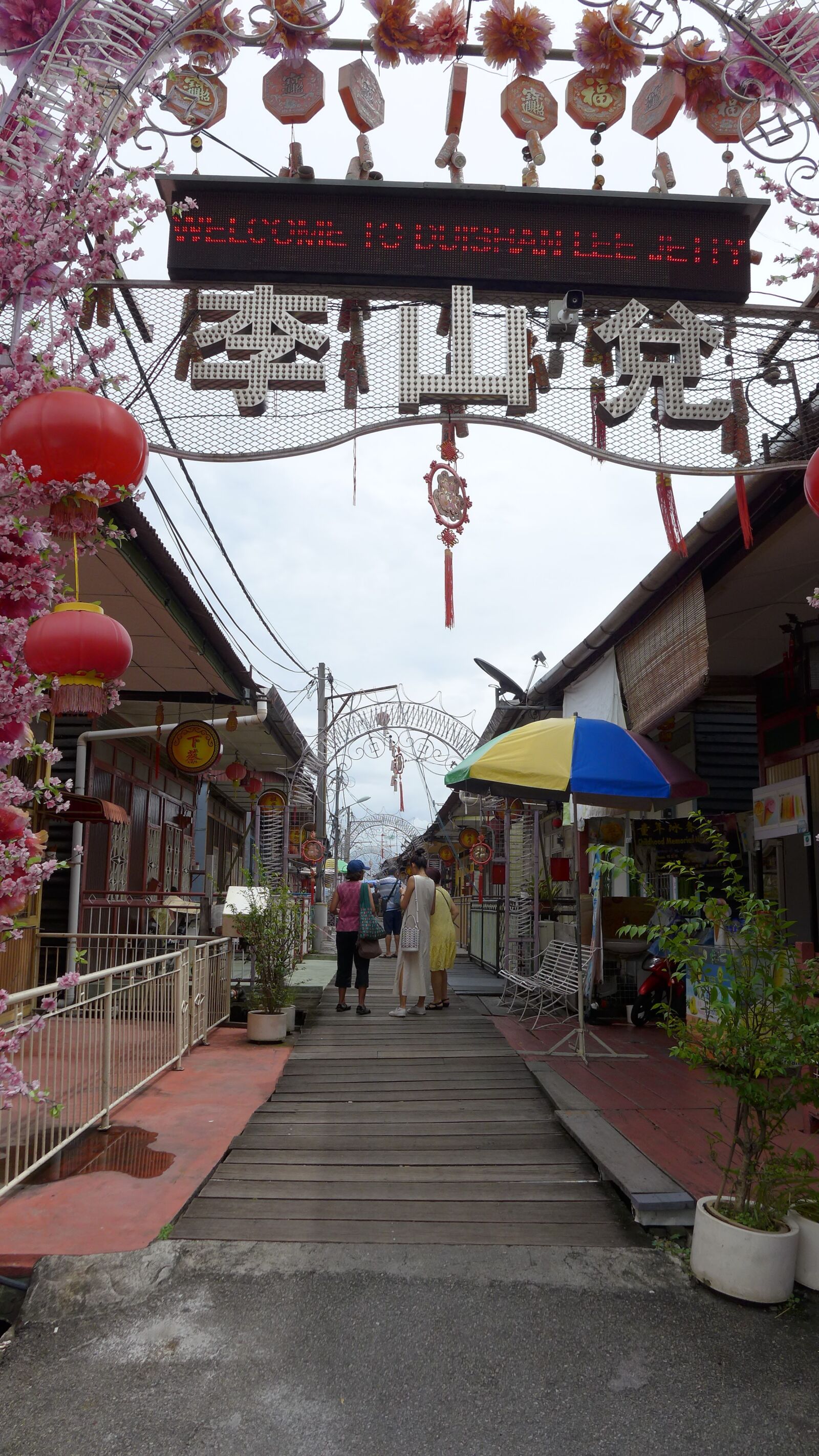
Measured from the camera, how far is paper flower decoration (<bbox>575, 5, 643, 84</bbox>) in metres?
4.86

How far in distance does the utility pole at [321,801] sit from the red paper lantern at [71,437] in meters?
15.0

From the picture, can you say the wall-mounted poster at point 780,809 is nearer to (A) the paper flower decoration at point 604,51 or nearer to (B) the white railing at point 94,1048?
(B) the white railing at point 94,1048

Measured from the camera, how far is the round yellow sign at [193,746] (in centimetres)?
1073

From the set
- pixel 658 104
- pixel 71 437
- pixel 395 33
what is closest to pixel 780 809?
pixel 658 104

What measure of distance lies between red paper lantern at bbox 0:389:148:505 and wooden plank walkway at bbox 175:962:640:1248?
3.37 meters

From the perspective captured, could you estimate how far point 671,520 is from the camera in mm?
5645

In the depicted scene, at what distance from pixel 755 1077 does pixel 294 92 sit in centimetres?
540

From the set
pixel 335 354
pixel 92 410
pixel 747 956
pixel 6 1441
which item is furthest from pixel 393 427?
pixel 6 1441

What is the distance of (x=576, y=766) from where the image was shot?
8055mm

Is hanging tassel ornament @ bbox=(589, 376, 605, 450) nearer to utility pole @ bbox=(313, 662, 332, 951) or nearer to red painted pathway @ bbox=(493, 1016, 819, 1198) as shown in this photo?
red painted pathway @ bbox=(493, 1016, 819, 1198)

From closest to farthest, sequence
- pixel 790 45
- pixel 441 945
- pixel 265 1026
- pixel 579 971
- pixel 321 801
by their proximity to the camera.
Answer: pixel 790 45 < pixel 579 971 < pixel 265 1026 < pixel 441 945 < pixel 321 801

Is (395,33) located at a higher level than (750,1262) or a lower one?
higher

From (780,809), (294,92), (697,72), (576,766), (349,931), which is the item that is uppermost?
(697,72)

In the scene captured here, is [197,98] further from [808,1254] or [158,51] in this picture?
[808,1254]
